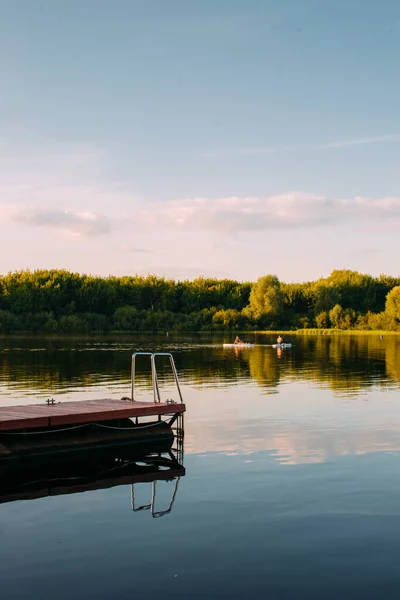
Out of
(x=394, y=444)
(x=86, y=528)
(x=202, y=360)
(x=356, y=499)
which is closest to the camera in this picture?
(x=86, y=528)

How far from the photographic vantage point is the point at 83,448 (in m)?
22.2

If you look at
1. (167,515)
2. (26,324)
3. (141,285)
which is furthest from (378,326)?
(167,515)

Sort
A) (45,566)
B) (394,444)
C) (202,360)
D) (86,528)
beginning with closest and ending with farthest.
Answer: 1. (45,566)
2. (86,528)
3. (394,444)
4. (202,360)

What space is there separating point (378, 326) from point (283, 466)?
133 metres

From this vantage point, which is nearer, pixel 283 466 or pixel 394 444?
pixel 283 466

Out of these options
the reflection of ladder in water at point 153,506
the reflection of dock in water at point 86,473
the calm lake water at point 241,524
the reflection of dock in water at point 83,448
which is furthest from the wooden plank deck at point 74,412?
the reflection of ladder in water at point 153,506

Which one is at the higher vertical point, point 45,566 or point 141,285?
point 141,285

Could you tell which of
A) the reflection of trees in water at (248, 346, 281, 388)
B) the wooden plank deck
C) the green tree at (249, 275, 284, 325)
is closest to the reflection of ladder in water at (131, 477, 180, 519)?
the wooden plank deck

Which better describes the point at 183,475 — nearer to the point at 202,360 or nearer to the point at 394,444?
the point at 394,444

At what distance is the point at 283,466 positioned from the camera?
1973 cm

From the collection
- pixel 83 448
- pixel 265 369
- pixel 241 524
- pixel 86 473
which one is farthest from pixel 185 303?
pixel 241 524

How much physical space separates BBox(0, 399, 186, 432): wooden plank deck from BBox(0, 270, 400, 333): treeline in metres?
116

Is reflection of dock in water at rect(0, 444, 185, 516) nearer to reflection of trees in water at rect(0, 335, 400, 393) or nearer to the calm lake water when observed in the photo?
the calm lake water

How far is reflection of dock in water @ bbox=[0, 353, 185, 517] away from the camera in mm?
18625
